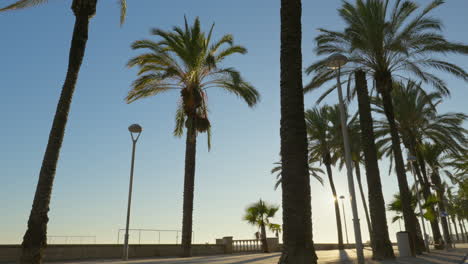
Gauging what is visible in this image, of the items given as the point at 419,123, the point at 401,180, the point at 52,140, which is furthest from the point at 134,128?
the point at 419,123

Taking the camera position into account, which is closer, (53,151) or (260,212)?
(53,151)

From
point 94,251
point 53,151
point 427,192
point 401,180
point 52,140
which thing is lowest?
point 94,251

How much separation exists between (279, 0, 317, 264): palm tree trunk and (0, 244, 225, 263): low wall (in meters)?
12.6

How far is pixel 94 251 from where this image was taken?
1880 centimetres

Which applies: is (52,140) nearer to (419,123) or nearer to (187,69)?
(187,69)

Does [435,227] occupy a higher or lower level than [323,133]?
lower

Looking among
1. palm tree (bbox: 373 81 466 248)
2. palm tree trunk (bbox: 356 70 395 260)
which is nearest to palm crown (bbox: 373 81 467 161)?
palm tree (bbox: 373 81 466 248)

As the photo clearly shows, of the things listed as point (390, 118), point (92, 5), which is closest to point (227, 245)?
point (390, 118)

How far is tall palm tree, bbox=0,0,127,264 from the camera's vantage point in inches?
386

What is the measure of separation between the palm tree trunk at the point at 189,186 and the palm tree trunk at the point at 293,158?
12043 mm

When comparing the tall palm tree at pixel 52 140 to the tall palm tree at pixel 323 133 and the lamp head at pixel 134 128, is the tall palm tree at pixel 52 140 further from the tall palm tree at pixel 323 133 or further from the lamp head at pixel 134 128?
the tall palm tree at pixel 323 133

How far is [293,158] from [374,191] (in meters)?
10.7

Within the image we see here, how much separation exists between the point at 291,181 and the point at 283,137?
0.96 meters

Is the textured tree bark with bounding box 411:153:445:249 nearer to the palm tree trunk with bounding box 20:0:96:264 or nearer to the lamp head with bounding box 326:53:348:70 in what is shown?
the lamp head with bounding box 326:53:348:70
